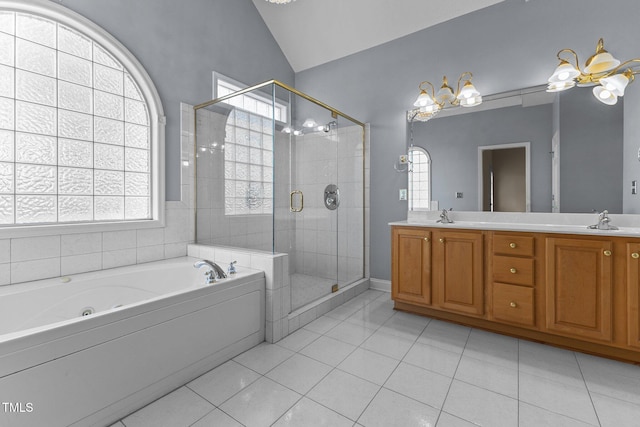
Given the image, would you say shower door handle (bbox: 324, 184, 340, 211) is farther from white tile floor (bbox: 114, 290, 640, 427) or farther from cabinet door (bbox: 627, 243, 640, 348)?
cabinet door (bbox: 627, 243, 640, 348)

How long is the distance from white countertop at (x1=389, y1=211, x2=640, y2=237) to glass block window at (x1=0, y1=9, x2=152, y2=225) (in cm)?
249

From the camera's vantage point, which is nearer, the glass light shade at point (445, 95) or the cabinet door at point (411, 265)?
the cabinet door at point (411, 265)

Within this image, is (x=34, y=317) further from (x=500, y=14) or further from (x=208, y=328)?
(x=500, y=14)

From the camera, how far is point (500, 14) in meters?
2.66

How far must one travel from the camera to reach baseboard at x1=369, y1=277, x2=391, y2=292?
333 cm

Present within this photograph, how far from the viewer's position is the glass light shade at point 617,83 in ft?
6.74

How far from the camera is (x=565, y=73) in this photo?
87.4 inches

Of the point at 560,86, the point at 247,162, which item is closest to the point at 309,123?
the point at 247,162

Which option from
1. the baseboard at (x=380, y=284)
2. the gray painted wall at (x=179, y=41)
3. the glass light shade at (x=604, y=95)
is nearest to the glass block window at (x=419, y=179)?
the baseboard at (x=380, y=284)

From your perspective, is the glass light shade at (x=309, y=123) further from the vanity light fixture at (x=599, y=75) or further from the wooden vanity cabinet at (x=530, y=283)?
the vanity light fixture at (x=599, y=75)

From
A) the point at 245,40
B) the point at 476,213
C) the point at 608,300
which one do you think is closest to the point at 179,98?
the point at 245,40

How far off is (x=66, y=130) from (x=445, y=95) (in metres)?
3.22

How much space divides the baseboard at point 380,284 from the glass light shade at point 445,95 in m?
2.04

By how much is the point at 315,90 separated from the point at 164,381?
11.8 feet
